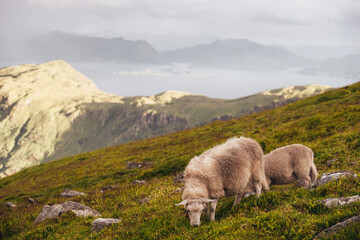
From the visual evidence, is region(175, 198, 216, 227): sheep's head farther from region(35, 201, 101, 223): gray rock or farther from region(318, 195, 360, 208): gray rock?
region(35, 201, 101, 223): gray rock

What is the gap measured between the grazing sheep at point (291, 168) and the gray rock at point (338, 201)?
4130 millimetres

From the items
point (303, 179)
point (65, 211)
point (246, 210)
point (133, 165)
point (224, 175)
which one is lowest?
point (133, 165)

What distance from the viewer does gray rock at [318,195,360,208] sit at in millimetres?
8329

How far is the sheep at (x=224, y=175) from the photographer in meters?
10.6

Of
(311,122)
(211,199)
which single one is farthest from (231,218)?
(311,122)

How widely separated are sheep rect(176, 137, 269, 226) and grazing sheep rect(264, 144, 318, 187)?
1189 millimetres

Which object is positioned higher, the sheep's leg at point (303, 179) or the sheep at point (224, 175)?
the sheep at point (224, 175)

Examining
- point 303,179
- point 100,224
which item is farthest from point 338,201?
point 100,224

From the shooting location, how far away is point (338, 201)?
8578 millimetres

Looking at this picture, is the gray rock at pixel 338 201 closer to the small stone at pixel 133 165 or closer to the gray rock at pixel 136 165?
the gray rock at pixel 136 165

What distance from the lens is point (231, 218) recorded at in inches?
397

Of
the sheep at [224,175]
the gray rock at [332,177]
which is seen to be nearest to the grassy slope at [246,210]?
the gray rock at [332,177]

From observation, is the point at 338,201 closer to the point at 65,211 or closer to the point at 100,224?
the point at 100,224

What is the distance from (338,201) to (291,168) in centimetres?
468
